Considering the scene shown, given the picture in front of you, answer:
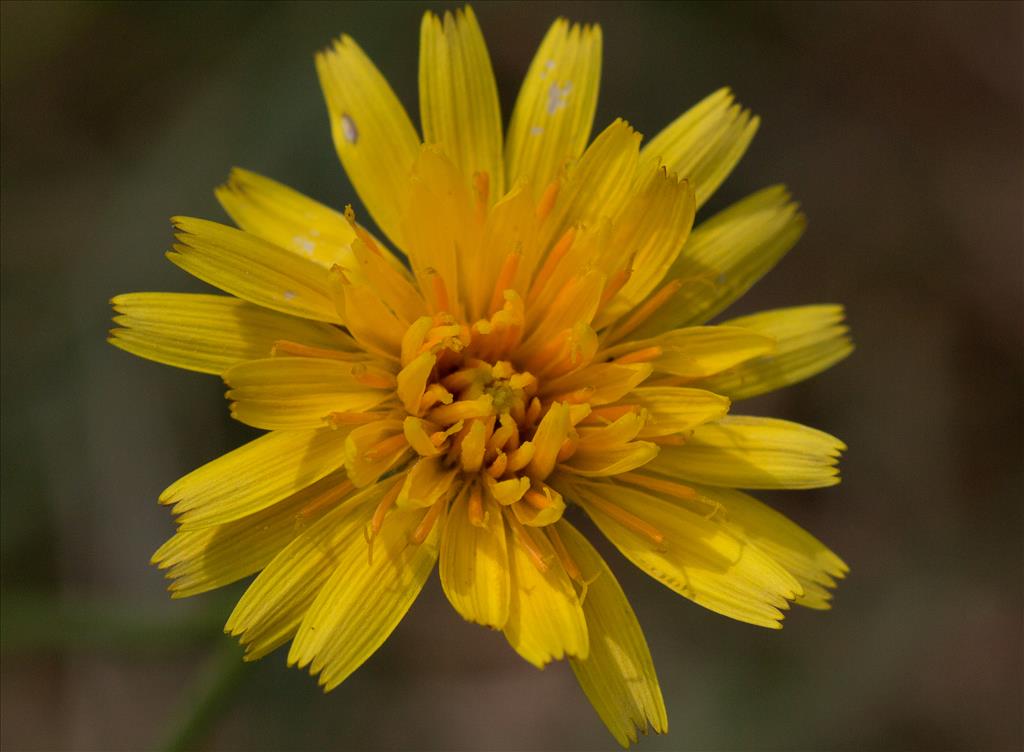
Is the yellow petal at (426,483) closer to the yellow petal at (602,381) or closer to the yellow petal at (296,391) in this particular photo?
the yellow petal at (296,391)

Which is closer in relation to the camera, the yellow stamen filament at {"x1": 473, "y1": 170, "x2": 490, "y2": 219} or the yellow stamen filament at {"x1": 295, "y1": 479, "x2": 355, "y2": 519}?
the yellow stamen filament at {"x1": 295, "y1": 479, "x2": 355, "y2": 519}

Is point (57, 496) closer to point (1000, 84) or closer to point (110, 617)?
point (110, 617)

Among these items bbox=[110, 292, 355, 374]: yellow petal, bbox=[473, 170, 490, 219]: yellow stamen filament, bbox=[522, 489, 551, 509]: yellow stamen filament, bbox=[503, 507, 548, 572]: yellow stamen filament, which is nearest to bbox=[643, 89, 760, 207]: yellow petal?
bbox=[473, 170, 490, 219]: yellow stamen filament

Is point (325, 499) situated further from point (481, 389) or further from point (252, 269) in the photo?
point (252, 269)

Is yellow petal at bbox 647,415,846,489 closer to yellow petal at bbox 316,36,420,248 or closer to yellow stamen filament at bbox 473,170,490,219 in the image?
yellow stamen filament at bbox 473,170,490,219

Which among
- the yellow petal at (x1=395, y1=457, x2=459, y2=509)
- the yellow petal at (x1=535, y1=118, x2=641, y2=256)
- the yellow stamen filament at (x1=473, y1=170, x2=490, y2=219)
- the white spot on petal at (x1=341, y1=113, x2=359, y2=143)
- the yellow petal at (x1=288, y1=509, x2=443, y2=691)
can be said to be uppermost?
the white spot on petal at (x1=341, y1=113, x2=359, y2=143)

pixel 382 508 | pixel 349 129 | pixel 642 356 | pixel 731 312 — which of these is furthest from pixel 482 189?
pixel 731 312
